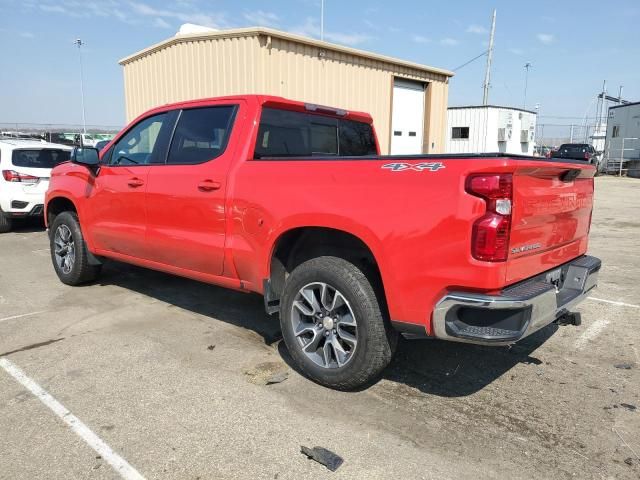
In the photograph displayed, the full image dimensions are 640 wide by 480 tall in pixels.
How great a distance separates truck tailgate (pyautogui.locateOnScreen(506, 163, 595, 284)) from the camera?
8.89 feet

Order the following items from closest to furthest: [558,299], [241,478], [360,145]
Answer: [241,478]
[558,299]
[360,145]

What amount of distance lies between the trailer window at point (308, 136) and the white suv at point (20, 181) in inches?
279

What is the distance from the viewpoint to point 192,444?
2725mm

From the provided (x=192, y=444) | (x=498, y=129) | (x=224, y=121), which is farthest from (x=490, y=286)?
(x=498, y=129)

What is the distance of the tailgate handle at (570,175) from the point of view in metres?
3.14

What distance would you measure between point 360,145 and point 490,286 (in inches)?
105

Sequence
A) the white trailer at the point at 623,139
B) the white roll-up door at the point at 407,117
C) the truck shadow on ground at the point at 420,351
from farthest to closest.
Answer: the white trailer at the point at 623,139
the white roll-up door at the point at 407,117
the truck shadow on ground at the point at 420,351

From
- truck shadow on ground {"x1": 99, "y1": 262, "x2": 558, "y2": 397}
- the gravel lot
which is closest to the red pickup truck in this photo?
the gravel lot

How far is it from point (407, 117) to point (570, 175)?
12.6 meters

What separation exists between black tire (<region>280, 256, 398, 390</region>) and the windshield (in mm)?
8160

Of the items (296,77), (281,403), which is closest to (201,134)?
(281,403)

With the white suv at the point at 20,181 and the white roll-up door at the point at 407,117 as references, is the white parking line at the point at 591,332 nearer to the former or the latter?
the white suv at the point at 20,181

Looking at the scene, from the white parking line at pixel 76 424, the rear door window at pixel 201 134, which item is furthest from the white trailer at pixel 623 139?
the white parking line at pixel 76 424

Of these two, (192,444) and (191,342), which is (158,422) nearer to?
(192,444)
